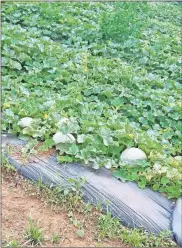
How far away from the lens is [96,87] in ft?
12.2

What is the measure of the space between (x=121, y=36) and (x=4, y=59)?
1620 millimetres

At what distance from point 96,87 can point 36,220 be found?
1.72 metres

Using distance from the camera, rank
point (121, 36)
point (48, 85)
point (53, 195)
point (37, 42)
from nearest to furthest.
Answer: point (53, 195) → point (48, 85) → point (37, 42) → point (121, 36)

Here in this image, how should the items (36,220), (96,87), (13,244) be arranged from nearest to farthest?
(13,244)
(36,220)
(96,87)

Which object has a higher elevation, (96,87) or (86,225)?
(96,87)

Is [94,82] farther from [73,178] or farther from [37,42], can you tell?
[73,178]

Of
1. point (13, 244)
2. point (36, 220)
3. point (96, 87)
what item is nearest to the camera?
point (13, 244)

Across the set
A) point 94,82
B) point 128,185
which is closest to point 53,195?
point 128,185

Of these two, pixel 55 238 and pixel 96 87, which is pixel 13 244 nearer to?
pixel 55 238

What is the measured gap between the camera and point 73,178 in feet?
8.06

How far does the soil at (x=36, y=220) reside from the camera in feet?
6.97

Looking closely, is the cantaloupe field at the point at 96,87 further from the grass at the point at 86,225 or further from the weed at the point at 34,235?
the weed at the point at 34,235

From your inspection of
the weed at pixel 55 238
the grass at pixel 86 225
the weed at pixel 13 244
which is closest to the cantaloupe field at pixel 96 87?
the grass at pixel 86 225

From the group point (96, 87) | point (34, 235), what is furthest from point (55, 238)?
point (96, 87)
